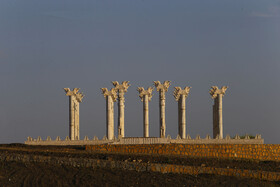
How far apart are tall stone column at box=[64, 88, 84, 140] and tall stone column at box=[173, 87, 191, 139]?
11.1 m

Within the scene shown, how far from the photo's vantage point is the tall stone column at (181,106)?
6412 centimetres

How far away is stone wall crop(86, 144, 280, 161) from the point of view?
4069 centimetres

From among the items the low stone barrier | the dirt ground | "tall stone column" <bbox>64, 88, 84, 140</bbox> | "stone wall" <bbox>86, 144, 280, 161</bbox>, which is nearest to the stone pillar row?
"tall stone column" <bbox>64, 88, 84, 140</bbox>

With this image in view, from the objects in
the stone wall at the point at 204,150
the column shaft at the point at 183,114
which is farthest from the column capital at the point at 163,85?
the stone wall at the point at 204,150

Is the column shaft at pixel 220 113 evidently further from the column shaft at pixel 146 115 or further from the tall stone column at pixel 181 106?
the column shaft at pixel 146 115

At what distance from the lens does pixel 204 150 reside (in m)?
42.2

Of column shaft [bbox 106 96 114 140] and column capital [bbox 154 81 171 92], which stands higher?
column capital [bbox 154 81 171 92]

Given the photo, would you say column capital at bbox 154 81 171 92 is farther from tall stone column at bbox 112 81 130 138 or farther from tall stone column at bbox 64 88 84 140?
tall stone column at bbox 64 88 84 140

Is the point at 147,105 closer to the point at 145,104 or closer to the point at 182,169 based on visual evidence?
the point at 145,104

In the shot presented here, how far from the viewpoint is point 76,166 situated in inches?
1124

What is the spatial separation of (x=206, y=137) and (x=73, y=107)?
53.4 feet

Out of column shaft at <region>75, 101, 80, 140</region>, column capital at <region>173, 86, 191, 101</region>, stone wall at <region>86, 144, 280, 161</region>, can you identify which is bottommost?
stone wall at <region>86, 144, 280, 161</region>

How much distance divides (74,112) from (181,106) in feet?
39.9

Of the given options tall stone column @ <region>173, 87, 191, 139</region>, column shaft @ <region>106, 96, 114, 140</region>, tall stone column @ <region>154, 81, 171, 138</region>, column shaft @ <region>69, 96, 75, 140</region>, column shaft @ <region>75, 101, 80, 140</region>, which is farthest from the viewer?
column shaft @ <region>75, 101, 80, 140</region>
